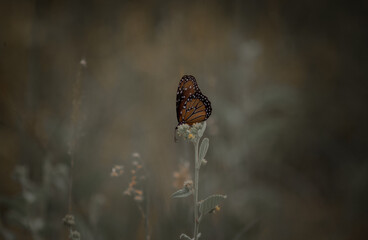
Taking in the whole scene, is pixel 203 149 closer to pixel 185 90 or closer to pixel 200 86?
pixel 185 90

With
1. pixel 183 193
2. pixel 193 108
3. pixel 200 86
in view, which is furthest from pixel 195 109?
pixel 200 86

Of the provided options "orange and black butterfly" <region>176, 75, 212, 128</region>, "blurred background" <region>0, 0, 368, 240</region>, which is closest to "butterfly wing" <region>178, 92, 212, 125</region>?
"orange and black butterfly" <region>176, 75, 212, 128</region>

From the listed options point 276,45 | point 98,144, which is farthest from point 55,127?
point 276,45

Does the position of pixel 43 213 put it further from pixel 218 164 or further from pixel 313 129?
pixel 313 129

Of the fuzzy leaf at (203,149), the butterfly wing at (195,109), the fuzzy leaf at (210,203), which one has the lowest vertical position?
the fuzzy leaf at (210,203)

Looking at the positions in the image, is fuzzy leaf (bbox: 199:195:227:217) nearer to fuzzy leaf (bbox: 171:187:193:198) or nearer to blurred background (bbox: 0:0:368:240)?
fuzzy leaf (bbox: 171:187:193:198)

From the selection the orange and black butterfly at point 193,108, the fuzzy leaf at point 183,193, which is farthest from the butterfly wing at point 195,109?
the fuzzy leaf at point 183,193

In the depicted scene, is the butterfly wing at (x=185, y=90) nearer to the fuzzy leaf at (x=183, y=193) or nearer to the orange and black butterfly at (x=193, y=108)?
the orange and black butterfly at (x=193, y=108)

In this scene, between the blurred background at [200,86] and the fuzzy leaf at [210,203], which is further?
the blurred background at [200,86]
